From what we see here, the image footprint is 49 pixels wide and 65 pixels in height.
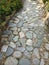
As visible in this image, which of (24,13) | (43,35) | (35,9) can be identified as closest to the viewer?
(43,35)

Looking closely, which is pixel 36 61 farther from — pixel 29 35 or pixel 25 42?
pixel 29 35

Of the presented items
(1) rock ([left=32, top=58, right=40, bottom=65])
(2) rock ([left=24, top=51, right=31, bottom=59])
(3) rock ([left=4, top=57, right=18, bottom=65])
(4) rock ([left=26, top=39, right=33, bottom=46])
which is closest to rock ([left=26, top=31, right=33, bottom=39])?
(4) rock ([left=26, top=39, right=33, bottom=46])

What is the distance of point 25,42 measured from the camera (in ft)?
18.1

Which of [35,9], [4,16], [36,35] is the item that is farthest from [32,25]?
[35,9]

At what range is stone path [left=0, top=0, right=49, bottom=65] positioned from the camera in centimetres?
470

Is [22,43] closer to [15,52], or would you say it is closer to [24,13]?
[15,52]

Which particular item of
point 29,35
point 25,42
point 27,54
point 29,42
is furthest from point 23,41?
point 27,54

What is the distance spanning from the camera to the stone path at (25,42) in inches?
185

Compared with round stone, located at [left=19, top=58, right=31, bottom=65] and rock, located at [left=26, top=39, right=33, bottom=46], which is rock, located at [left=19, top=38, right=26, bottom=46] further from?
round stone, located at [left=19, top=58, right=31, bottom=65]

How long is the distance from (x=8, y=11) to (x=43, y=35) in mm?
Result: 2390

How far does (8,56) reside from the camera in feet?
15.8

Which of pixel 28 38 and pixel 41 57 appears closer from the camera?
pixel 41 57

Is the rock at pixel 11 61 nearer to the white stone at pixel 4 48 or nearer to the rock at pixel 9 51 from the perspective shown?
the rock at pixel 9 51

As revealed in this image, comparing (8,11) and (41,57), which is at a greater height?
(8,11)
